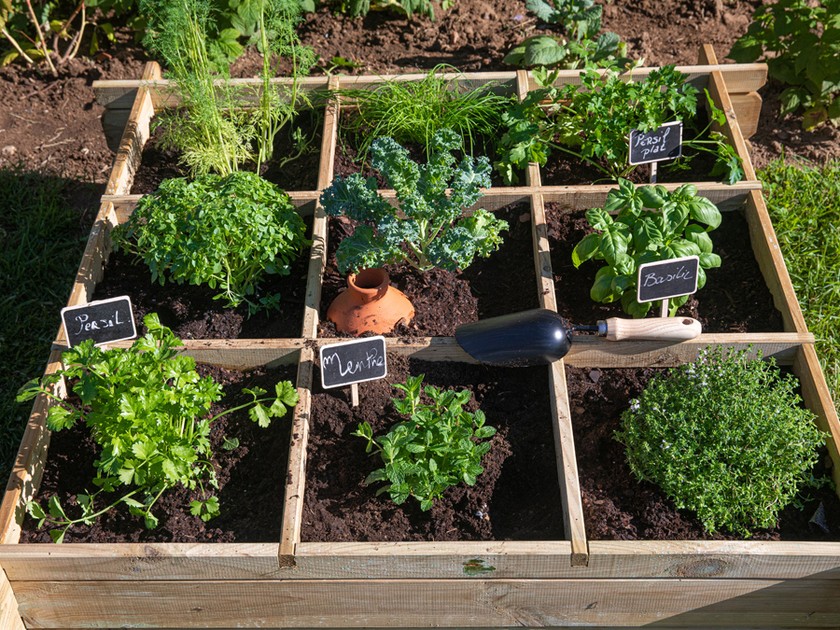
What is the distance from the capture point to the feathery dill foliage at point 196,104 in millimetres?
3709

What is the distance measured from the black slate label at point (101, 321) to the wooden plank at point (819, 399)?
7.41 feet

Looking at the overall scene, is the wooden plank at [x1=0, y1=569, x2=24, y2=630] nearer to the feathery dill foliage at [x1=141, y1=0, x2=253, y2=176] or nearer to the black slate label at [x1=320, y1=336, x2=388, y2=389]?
the black slate label at [x1=320, y1=336, x2=388, y2=389]

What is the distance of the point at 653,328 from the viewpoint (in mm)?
2994

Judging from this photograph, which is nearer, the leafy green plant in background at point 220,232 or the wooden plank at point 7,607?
the wooden plank at point 7,607

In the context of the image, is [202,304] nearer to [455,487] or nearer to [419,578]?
[455,487]

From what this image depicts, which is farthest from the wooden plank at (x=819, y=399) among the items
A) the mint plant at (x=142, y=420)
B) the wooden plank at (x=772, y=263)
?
the mint plant at (x=142, y=420)

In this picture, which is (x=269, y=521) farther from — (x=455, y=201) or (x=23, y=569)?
(x=455, y=201)

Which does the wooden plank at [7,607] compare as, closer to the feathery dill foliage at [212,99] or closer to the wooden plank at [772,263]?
the feathery dill foliage at [212,99]

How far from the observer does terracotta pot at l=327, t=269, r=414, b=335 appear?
312 centimetres

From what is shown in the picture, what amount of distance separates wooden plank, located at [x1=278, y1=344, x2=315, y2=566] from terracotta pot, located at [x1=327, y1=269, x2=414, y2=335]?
0.57 ft

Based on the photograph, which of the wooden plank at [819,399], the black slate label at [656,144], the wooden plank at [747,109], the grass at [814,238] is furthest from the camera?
A: the wooden plank at [747,109]

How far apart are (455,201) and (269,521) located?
48.8 inches

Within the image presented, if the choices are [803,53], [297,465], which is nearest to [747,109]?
[803,53]

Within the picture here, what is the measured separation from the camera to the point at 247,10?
441cm
